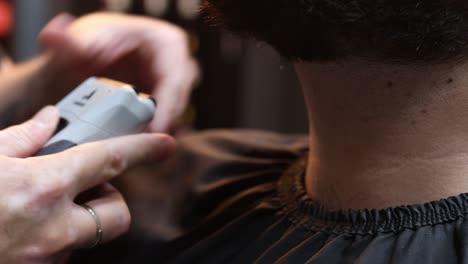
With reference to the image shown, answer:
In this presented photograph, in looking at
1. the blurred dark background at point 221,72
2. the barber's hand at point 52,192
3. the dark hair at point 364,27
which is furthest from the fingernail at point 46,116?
the blurred dark background at point 221,72

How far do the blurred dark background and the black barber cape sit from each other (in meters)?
1.02

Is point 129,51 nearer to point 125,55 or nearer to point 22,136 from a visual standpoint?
point 125,55

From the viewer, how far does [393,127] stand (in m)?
0.62

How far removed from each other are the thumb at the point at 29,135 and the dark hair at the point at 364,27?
0.22m

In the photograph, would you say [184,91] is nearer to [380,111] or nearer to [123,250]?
[123,250]

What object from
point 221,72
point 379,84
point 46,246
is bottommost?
point 46,246

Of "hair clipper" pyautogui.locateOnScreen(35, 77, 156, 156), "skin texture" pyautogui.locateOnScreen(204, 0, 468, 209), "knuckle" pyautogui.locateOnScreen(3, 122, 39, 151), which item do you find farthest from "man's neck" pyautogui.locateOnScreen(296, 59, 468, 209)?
"knuckle" pyautogui.locateOnScreen(3, 122, 39, 151)

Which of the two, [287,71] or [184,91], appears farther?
[287,71]

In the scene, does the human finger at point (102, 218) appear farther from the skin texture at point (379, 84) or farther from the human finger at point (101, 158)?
the skin texture at point (379, 84)

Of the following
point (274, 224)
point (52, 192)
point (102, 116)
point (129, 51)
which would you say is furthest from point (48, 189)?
point (129, 51)

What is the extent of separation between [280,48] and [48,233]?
0.91 feet

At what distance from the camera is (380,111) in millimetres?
618

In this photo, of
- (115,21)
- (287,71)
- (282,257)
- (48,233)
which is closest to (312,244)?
(282,257)

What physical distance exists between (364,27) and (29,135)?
1.12 ft
